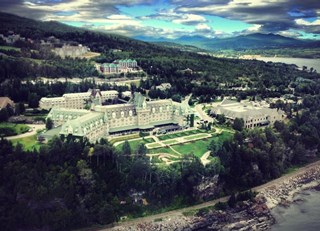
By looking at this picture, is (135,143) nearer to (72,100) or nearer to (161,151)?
(161,151)

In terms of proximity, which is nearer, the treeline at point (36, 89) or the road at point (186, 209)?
the road at point (186, 209)

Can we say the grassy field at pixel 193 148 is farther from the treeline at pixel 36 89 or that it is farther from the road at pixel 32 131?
the treeline at pixel 36 89

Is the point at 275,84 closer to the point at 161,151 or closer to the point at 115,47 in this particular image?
the point at 115,47

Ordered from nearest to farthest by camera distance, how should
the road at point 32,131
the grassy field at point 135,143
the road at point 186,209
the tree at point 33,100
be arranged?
the road at point 186,209, the grassy field at point 135,143, the road at point 32,131, the tree at point 33,100

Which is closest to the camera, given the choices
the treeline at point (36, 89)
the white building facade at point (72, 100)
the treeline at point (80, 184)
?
the treeline at point (80, 184)

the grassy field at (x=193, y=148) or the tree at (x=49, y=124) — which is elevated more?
the tree at (x=49, y=124)

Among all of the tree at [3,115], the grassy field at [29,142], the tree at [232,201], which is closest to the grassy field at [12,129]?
the tree at [3,115]

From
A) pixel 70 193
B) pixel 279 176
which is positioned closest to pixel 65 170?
pixel 70 193
